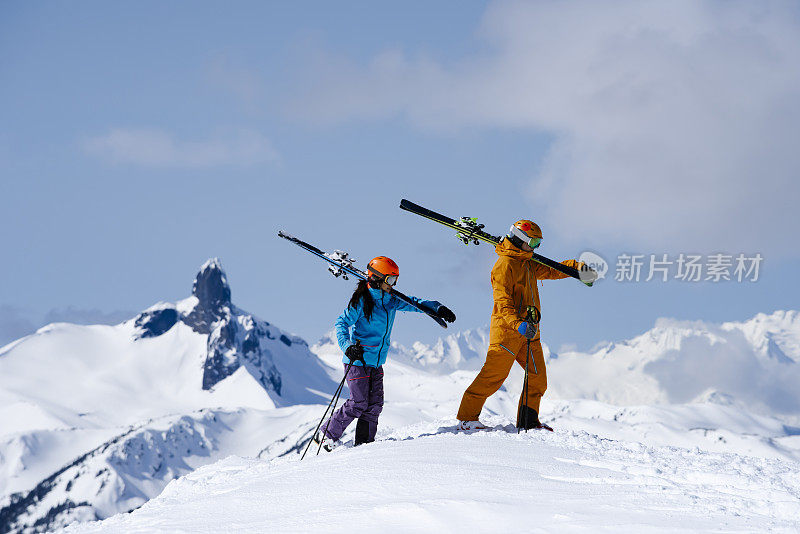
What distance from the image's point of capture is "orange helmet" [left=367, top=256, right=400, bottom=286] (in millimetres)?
11055

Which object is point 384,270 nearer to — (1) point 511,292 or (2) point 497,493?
(1) point 511,292

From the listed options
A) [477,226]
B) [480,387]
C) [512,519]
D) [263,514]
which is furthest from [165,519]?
[477,226]

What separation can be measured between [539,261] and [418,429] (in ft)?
10.2

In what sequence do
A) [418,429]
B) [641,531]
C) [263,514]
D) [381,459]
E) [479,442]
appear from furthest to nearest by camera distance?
[418,429], [479,442], [381,459], [263,514], [641,531]

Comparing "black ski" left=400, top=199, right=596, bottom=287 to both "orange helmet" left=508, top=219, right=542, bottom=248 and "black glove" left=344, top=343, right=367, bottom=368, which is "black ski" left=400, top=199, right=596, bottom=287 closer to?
"orange helmet" left=508, top=219, right=542, bottom=248

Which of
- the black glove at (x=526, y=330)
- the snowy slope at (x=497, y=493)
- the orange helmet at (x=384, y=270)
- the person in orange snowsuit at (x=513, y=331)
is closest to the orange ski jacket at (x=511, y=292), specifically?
the person in orange snowsuit at (x=513, y=331)

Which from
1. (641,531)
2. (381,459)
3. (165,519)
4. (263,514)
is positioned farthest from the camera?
(381,459)

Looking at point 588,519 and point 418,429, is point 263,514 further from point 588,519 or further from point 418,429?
point 418,429

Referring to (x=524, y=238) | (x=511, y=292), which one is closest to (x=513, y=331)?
(x=511, y=292)

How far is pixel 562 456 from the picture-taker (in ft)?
26.9

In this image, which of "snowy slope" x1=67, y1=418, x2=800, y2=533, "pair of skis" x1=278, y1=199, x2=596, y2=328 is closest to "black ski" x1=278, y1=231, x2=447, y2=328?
"pair of skis" x1=278, y1=199, x2=596, y2=328

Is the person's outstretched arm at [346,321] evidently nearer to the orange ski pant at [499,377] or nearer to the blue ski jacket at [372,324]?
the blue ski jacket at [372,324]

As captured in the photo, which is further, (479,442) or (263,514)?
(479,442)

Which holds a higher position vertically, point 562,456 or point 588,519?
point 562,456
